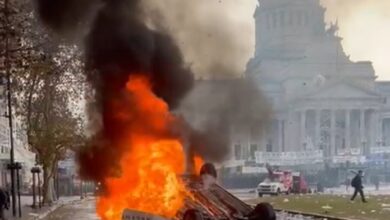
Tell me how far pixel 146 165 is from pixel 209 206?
184 centimetres

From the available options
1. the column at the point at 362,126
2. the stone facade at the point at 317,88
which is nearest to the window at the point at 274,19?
the stone facade at the point at 317,88

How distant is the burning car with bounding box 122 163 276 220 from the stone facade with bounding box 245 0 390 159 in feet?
286

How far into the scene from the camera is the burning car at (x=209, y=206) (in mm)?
12508

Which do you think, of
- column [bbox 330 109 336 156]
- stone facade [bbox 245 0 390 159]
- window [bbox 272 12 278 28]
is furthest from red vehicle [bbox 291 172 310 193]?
window [bbox 272 12 278 28]

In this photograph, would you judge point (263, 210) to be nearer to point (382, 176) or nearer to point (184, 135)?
point (184, 135)

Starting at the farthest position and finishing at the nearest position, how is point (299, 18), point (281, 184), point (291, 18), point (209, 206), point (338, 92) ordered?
point (299, 18), point (291, 18), point (338, 92), point (281, 184), point (209, 206)

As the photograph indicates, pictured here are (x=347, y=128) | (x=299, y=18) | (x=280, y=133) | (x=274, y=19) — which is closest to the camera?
(x=280, y=133)

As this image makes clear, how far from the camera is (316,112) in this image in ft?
352

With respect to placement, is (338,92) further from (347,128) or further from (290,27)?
(290,27)

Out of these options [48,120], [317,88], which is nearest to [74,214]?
[48,120]

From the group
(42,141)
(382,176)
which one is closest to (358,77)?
(382,176)

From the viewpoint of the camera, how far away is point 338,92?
10750 centimetres

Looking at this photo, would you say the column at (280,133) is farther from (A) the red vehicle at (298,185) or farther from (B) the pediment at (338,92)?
(A) the red vehicle at (298,185)

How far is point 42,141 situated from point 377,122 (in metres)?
79.9
